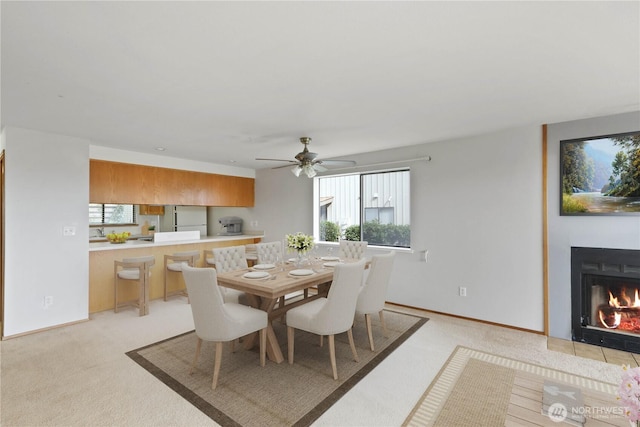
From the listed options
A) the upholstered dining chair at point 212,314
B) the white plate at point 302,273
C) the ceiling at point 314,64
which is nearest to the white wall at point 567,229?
the ceiling at point 314,64

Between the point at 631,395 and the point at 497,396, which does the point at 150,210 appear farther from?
the point at 631,395

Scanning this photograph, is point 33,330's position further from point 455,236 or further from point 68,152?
point 455,236

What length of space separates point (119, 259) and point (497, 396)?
4889 millimetres

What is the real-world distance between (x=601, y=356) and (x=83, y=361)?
4.96 meters

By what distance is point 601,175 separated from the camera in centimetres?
303

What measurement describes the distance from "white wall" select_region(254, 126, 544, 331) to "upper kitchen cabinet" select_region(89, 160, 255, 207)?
3.11 meters

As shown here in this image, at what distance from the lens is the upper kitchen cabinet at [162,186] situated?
14.1 ft

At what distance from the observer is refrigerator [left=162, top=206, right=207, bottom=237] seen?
6414 millimetres

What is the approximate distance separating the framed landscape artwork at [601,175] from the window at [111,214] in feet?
23.8

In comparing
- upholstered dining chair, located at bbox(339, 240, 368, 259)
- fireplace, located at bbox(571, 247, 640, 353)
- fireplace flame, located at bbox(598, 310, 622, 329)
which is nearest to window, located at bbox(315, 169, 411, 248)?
upholstered dining chair, located at bbox(339, 240, 368, 259)

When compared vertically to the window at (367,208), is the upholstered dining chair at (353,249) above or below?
below

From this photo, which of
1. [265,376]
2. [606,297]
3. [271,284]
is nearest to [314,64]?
[271,284]

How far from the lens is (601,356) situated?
9.35 ft

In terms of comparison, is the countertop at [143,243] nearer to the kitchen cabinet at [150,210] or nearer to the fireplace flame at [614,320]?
the kitchen cabinet at [150,210]
